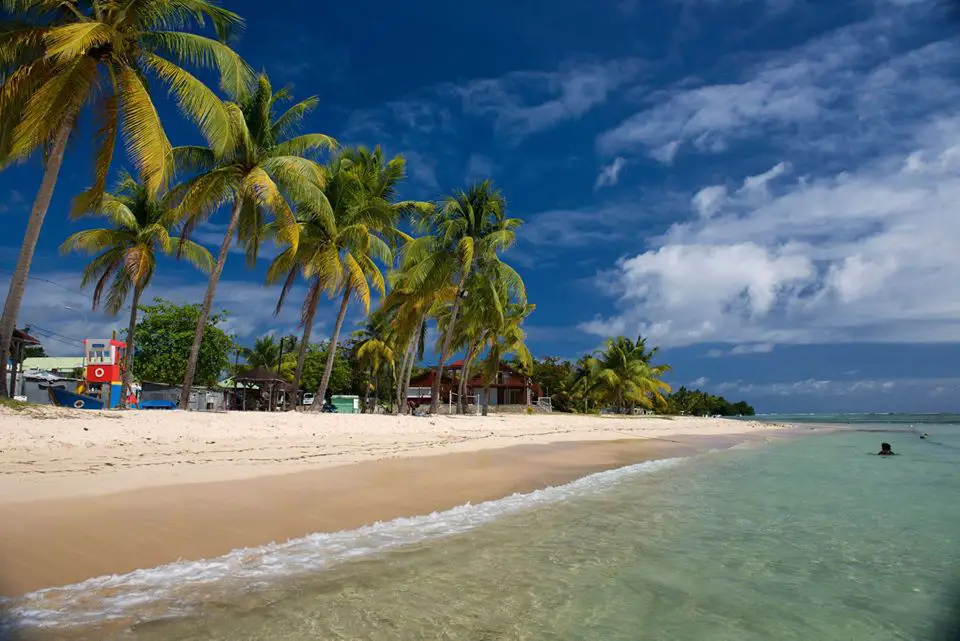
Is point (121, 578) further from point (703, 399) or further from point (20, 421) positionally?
point (703, 399)

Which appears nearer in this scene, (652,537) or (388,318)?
(652,537)

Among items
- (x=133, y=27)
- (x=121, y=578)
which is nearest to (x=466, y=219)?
(x=133, y=27)

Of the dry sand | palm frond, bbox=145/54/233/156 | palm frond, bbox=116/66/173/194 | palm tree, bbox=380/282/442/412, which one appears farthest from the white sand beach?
palm tree, bbox=380/282/442/412

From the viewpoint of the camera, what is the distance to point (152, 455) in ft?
28.2

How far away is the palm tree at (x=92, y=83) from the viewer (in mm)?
10547

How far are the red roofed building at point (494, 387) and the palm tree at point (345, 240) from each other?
25.1 metres

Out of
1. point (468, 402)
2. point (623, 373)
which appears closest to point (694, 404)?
point (623, 373)

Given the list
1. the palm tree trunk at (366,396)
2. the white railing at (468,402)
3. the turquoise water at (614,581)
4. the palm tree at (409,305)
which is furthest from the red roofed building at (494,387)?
the turquoise water at (614,581)

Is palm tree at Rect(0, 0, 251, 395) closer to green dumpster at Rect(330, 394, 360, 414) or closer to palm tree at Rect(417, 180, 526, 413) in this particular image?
palm tree at Rect(417, 180, 526, 413)

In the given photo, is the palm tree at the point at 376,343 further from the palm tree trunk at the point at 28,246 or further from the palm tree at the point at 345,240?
the palm tree trunk at the point at 28,246

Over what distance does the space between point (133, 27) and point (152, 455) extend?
9.30m

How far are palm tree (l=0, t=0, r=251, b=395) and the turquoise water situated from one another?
378 inches

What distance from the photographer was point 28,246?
10812 mm

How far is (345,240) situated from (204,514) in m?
15.7
